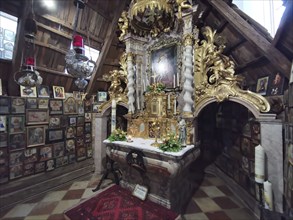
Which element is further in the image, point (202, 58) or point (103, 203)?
point (202, 58)

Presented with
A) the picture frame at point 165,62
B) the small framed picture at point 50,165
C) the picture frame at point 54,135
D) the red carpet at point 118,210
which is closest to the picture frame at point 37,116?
the picture frame at point 54,135

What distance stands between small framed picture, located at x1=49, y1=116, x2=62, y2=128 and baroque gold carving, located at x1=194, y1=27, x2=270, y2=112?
4014 mm

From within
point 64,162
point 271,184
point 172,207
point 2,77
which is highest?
point 2,77

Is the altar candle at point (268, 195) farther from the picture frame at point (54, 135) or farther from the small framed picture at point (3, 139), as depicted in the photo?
the small framed picture at point (3, 139)

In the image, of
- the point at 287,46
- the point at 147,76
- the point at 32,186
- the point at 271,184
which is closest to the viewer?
the point at 287,46

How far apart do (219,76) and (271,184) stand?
2.12 m

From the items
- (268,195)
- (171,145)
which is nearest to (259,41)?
(171,145)

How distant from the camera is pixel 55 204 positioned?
355cm

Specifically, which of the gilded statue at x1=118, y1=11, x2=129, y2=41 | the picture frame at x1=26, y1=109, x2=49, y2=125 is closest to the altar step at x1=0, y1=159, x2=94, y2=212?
the picture frame at x1=26, y1=109, x2=49, y2=125

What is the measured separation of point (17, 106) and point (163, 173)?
12.7ft

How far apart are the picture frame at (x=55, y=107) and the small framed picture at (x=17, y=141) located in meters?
0.93

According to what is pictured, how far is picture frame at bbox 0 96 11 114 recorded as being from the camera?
141 inches

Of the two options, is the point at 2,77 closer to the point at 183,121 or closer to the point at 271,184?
the point at 183,121

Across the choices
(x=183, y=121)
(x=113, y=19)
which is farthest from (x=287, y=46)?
(x=113, y=19)
